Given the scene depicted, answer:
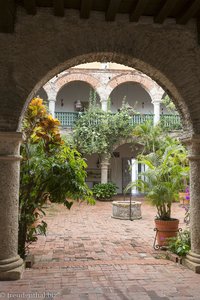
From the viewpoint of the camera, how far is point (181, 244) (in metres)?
4.91

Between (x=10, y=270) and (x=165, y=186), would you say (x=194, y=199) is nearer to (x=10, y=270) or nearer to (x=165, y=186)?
(x=165, y=186)

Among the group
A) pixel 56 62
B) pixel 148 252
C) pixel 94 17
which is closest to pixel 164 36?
pixel 94 17

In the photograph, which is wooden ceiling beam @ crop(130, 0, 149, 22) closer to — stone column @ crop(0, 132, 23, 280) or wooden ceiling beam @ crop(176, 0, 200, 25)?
wooden ceiling beam @ crop(176, 0, 200, 25)

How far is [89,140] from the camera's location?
15039mm

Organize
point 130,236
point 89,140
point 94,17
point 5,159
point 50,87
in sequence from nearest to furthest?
point 5,159, point 94,17, point 130,236, point 89,140, point 50,87

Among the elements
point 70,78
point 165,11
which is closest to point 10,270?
point 165,11

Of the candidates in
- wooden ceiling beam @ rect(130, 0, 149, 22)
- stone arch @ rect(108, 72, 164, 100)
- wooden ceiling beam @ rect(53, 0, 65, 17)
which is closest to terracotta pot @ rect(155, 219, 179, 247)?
wooden ceiling beam @ rect(130, 0, 149, 22)

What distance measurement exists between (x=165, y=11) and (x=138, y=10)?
1.27 ft

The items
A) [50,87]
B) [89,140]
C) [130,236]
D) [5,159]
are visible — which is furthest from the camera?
[50,87]

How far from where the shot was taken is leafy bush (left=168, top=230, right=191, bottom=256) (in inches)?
188

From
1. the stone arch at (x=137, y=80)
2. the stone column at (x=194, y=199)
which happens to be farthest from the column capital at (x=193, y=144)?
the stone arch at (x=137, y=80)

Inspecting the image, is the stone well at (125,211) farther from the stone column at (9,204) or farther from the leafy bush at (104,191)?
the stone column at (9,204)

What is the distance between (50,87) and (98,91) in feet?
8.80

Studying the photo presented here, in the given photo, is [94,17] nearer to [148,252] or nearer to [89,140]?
[148,252]
